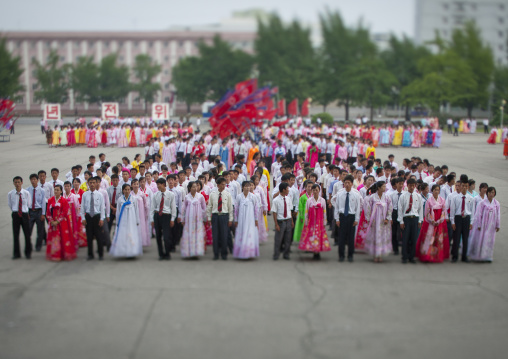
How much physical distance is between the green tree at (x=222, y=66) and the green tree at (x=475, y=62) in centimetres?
2062

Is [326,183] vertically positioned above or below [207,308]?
above

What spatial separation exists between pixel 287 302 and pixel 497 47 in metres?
89.9

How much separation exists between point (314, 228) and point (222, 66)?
50.4 m

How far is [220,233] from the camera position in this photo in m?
9.48

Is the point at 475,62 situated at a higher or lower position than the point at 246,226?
higher

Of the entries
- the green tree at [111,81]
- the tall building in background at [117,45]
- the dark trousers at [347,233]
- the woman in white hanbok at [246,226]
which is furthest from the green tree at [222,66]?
the dark trousers at [347,233]

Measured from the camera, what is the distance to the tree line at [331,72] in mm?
50000

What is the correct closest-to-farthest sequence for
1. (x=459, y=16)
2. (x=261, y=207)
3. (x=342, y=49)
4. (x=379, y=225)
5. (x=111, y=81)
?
1. (x=379, y=225)
2. (x=261, y=207)
3. (x=342, y=49)
4. (x=111, y=81)
5. (x=459, y=16)

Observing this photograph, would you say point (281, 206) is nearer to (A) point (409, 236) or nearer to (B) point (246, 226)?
(B) point (246, 226)

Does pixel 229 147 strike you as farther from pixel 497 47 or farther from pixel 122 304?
pixel 497 47

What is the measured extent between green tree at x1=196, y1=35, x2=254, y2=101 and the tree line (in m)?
0.10

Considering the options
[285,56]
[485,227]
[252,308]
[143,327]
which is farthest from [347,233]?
[285,56]

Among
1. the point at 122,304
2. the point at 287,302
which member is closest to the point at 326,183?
the point at 287,302

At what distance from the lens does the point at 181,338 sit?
243 inches
